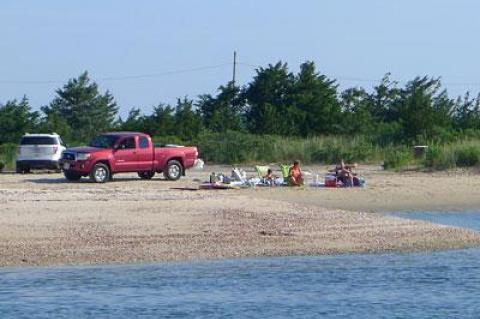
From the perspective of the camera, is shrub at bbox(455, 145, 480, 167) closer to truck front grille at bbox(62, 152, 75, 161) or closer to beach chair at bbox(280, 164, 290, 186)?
beach chair at bbox(280, 164, 290, 186)

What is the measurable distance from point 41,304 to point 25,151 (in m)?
23.5

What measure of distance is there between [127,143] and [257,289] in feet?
57.9

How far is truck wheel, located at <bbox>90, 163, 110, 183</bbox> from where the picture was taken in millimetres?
36875

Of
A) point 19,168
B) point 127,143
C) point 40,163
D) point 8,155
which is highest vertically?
point 127,143

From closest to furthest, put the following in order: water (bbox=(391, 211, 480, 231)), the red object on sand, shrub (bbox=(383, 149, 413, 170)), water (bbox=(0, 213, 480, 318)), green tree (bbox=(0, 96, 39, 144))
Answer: water (bbox=(0, 213, 480, 318)) → water (bbox=(391, 211, 480, 231)) → the red object on sand → shrub (bbox=(383, 149, 413, 170)) → green tree (bbox=(0, 96, 39, 144))

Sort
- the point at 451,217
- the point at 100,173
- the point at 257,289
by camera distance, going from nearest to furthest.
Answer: the point at 257,289, the point at 451,217, the point at 100,173

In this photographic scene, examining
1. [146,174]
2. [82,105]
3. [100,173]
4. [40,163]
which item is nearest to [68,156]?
[100,173]

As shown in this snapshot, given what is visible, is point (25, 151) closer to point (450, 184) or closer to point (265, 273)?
point (450, 184)

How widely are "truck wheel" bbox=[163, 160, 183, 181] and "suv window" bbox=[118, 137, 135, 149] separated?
1.25m

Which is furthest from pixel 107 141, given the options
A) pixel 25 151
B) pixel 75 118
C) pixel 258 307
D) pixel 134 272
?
pixel 75 118

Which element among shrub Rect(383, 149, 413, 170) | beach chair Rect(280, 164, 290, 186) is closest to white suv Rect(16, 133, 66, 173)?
beach chair Rect(280, 164, 290, 186)

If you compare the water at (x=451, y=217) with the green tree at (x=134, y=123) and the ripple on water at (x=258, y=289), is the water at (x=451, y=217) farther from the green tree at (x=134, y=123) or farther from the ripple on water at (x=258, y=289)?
the green tree at (x=134, y=123)

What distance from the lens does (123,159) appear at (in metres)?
37.6

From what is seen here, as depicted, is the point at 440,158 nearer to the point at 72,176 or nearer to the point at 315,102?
the point at 72,176
